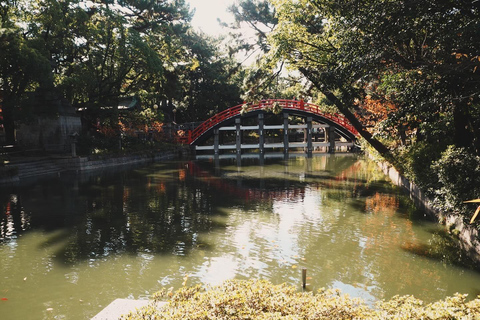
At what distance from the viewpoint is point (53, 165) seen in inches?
807

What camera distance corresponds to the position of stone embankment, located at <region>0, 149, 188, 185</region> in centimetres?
1659

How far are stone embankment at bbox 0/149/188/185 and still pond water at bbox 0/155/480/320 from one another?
3315 millimetres

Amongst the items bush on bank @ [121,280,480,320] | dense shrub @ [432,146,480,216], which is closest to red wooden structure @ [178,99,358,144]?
dense shrub @ [432,146,480,216]

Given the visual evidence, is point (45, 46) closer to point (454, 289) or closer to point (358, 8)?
point (358, 8)

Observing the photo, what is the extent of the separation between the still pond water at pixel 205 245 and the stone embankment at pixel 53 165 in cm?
332

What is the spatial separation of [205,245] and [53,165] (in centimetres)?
1635

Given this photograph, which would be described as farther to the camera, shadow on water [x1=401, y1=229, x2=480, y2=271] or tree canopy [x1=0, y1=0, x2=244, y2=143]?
tree canopy [x1=0, y1=0, x2=244, y2=143]

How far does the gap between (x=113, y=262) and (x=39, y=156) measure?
1842cm

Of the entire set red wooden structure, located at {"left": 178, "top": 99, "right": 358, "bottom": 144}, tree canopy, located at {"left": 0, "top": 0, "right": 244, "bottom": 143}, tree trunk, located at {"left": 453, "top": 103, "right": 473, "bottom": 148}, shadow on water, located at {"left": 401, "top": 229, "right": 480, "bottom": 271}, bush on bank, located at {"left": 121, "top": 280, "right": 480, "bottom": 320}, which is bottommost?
shadow on water, located at {"left": 401, "top": 229, "right": 480, "bottom": 271}

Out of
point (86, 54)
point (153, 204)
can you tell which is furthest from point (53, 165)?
point (153, 204)

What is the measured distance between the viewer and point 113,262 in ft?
22.4

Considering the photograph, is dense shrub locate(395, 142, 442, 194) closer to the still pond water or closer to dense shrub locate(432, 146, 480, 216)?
the still pond water

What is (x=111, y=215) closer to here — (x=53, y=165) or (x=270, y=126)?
(x=53, y=165)

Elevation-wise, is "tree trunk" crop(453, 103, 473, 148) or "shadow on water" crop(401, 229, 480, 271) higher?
"tree trunk" crop(453, 103, 473, 148)
